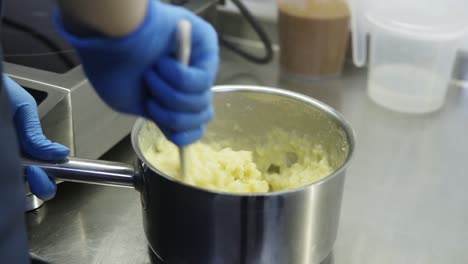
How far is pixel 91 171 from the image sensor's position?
529mm

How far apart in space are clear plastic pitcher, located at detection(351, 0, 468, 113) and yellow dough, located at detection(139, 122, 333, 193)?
0.28 meters

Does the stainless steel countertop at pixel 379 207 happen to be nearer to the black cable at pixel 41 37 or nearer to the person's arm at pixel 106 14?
the black cable at pixel 41 37

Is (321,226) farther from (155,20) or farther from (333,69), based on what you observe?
(333,69)

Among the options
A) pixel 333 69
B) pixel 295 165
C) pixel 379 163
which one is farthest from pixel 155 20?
pixel 333 69

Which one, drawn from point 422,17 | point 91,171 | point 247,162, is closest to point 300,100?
point 247,162

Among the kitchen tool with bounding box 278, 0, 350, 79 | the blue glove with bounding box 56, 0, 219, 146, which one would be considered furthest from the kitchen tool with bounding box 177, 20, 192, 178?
the kitchen tool with bounding box 278, 0, 350, 79

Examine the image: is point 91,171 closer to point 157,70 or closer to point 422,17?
point 157,70

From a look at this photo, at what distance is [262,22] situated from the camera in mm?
1029

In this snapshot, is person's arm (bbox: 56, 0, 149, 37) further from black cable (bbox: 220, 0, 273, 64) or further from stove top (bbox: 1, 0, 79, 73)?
black cable (bbox: 220, 0, 273, 64)

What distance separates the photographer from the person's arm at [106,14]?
38 centimetres

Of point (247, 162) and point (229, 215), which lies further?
point (247, 162)

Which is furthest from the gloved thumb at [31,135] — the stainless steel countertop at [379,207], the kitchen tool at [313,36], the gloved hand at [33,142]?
the kitchen tool at [313,36]

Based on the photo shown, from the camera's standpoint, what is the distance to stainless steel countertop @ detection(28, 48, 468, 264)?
597mm

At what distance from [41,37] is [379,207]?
52cm
